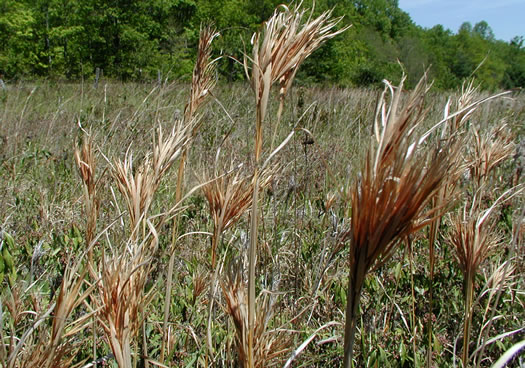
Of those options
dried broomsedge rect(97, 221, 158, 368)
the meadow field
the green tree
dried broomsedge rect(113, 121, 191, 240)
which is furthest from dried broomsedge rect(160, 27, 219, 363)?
the green tree

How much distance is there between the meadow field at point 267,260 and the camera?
58 cm

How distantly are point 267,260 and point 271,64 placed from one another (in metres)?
1.23

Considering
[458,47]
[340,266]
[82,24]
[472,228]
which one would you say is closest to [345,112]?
[340,266]

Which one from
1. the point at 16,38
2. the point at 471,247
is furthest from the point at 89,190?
the point at 16,38

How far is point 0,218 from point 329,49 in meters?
40.3

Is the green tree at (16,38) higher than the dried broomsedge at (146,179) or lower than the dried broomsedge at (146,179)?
higher

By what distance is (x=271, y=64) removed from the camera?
80cm

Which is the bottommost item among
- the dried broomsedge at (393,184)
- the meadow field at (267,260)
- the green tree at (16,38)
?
the meadow field at (267,260)

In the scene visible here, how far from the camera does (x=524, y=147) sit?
8.39ft

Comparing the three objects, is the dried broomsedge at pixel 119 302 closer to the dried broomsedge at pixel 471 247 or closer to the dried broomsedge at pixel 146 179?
the dried broomsedge at pixel 146 179

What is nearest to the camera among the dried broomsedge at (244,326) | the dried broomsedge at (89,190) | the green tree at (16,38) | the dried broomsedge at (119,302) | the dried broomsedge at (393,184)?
the dried broomsedge at (393,184)

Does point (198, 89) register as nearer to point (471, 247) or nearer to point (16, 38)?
point (471, 247)

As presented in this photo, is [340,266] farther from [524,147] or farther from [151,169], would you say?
[151,169]

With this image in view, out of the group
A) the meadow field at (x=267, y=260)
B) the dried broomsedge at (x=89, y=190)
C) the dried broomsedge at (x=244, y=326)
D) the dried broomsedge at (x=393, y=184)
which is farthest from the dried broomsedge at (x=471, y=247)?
the dried broomsedge at (x=89, y=190)
